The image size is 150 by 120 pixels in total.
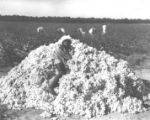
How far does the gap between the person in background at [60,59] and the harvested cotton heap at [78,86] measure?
12 centimetres

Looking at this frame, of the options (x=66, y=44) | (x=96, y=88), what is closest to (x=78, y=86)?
(x=96, y=88)

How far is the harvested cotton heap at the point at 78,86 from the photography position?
6500 millimetres

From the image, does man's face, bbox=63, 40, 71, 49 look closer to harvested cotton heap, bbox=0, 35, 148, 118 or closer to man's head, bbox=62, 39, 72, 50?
man's head, bbox=62, 39, 72, 50

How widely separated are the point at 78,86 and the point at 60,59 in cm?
91

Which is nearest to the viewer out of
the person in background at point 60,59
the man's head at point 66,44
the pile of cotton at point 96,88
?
the pile of cotton at point 96,88

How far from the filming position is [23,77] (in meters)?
7.39

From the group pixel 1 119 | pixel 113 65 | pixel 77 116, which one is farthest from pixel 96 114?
pixel 1 119

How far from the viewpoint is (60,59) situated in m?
7.23

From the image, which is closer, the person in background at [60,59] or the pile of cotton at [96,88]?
the pile of cotton at [96,88]

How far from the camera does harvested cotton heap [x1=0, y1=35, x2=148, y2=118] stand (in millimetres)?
6500

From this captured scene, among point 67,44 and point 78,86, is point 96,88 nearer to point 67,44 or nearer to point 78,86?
point 78,86

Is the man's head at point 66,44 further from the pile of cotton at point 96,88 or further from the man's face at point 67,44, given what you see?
the pile of cotton at point 96,88

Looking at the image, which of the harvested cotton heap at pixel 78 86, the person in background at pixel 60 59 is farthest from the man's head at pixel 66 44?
the harvested cotton heap at pixel 78 86

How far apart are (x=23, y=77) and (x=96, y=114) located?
211 cm
